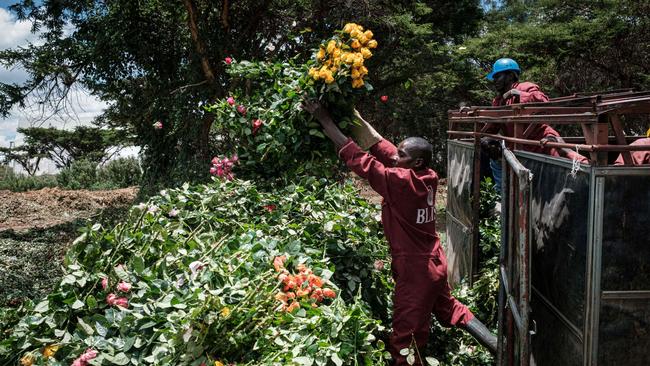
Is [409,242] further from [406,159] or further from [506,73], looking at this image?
[506,73]

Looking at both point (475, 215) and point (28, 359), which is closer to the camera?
point (28, 359)

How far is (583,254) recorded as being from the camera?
104 inches

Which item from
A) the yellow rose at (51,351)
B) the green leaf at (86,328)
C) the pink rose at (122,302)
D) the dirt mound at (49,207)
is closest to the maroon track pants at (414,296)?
the pink rose at (122,302)

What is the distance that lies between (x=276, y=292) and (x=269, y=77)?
2.37 metres

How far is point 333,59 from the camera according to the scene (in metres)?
3.95

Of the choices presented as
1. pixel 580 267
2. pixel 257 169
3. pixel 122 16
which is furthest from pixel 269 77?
pixel 122 16

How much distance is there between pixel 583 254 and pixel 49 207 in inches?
580

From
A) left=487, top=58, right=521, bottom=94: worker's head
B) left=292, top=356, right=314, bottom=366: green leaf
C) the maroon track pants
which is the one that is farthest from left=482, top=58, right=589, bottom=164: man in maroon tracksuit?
left=292, top=356, right=314, bottom=366: green leaf

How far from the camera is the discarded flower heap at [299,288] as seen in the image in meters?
2.79

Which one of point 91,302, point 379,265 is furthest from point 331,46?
point 91,302

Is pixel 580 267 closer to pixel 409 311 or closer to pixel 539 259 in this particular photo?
pixel 539 259

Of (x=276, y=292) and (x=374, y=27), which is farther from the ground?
(x=374, y=27)

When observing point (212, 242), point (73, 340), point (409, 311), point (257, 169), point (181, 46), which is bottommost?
point (73, 340)

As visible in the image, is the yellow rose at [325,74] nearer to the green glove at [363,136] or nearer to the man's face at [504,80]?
the green glove at [363,136]
